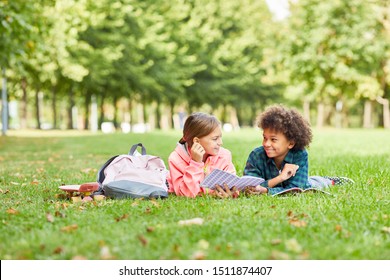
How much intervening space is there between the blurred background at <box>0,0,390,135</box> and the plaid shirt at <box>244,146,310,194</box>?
23910 mm

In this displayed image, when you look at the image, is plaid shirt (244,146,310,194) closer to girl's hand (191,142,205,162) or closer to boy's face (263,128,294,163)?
boy's face (263,128,294,163)

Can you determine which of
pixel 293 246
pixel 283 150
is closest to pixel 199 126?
pixel 283 150

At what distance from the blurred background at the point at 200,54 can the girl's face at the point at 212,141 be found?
2397 centimetres

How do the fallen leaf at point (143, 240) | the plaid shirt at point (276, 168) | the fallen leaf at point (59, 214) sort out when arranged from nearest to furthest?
the fallen leaf at point (143, 240)
the fallen leaf at point (59, 214)
the plaid shirt at point (276, 168)

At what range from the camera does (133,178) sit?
6785 millimetres

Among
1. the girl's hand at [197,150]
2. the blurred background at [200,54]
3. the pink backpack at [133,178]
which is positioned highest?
the blurred background at [200,54]

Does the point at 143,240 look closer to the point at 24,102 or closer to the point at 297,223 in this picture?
the point at 297,223

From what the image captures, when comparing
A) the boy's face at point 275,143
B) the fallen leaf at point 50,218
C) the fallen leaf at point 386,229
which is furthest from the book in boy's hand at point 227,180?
the fallen leaf at point 386,229

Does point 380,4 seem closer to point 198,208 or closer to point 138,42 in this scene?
point 138,42

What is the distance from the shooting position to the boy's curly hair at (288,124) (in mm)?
6652

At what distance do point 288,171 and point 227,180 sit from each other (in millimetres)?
701

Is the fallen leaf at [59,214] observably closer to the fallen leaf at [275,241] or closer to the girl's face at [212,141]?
the girl's face at [212,141]

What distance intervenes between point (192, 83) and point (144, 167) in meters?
39.4

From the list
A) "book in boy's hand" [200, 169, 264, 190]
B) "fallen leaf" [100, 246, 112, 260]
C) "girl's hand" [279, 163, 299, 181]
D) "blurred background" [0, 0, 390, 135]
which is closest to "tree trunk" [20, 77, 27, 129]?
"blurred background" [0, 0, 390, 135]
